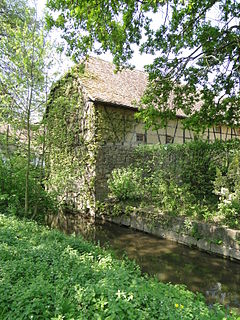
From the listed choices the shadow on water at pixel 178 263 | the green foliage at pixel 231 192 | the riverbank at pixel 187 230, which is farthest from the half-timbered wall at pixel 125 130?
the shadow on water at pixel 178 263

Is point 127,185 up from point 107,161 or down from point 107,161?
down

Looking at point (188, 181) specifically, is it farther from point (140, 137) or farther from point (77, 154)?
point (77, 154)

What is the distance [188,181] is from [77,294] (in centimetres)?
651

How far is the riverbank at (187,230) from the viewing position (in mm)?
5918

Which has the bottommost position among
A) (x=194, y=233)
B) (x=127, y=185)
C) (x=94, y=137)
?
(x=194, y=233)

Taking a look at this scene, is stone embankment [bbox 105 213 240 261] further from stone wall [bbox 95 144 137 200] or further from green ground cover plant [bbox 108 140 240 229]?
stone wall [bbox 95 144 137 200]

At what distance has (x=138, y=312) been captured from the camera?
7.19 feet

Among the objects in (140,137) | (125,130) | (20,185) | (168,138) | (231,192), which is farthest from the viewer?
(168,138)

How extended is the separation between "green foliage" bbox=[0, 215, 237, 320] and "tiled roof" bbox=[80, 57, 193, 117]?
7.35 meters

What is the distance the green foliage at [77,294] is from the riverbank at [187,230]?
333 centimetres

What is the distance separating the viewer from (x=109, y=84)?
12.0 metres

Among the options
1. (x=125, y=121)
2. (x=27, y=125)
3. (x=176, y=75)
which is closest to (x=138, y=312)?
(x=27, y=125)

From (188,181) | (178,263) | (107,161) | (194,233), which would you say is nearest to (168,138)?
(107,161)

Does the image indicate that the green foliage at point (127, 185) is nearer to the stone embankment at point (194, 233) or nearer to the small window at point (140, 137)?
the stone embankment at point (194, 233)
